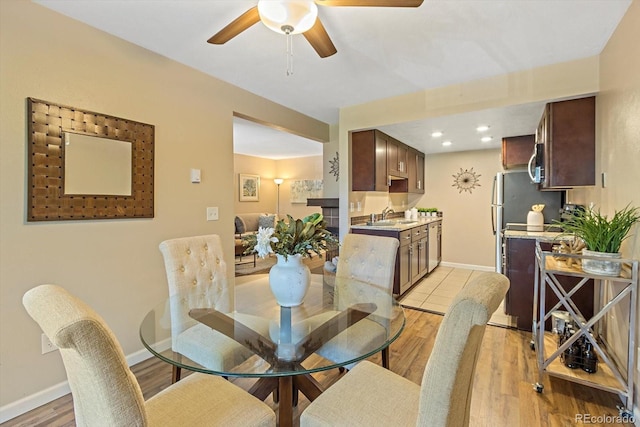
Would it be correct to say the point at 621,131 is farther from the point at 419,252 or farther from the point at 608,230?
the point at 419,252

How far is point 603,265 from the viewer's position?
1.80 m

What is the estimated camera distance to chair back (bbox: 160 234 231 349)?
73.4 inches

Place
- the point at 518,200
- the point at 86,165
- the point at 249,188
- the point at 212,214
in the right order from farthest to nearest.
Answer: the point at 249,188 → the point at 518,200 → the point at 212,214 → the point at 86,165

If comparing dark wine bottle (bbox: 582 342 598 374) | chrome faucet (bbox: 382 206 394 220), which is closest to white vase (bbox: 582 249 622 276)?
dark wine bottle (bbox: 582 342 598 374)

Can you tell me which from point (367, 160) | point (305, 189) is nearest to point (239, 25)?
point (367, 160)

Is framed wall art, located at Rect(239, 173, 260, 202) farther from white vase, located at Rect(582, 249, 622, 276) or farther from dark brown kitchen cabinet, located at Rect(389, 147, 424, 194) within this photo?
white vase, located at Rect(582, 249, 622, 276)

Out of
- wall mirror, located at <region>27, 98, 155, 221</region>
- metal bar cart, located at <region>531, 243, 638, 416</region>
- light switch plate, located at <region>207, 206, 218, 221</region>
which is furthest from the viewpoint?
light switch plate, located at <region>207, 206, 218, 221</region>

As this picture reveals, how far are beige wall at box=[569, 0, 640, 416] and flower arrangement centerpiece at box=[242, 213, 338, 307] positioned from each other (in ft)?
6.06

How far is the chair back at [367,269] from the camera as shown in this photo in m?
1.98

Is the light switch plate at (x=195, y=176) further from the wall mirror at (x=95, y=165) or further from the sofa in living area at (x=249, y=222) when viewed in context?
the sofa in living area at (x=249, y=222)

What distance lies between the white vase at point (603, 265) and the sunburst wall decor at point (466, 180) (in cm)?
373

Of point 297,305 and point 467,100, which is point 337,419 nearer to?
point 297,305

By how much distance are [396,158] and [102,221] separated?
3.61 metres

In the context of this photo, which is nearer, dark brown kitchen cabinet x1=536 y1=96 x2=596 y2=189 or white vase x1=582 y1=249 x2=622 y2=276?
white vase x1=582 y1=249 x2=622 y2=276
